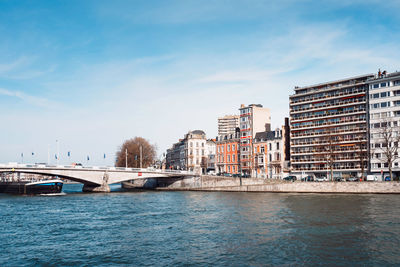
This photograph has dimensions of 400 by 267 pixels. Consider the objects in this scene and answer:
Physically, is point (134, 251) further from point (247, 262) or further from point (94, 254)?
point (247, 262)

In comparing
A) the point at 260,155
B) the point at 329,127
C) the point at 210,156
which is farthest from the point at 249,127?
the point at 210,156

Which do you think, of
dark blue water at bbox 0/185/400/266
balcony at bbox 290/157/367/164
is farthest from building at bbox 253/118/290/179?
dark blue water at bbox 0/185/400/266

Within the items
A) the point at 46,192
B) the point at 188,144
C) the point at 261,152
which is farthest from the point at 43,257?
the point at 188,144

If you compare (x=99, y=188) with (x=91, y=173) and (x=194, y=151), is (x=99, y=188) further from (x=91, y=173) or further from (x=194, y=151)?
(x=194, y=151)

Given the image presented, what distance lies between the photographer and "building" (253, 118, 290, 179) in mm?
119062

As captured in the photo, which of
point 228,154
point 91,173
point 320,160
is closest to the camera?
point 91,173

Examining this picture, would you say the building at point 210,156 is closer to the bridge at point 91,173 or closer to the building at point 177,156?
the building at point 177,156

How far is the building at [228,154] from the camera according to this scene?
130625 millimetres

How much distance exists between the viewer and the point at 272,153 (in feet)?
396

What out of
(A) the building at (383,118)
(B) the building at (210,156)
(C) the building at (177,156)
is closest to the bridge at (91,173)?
(B) the building at (210,156)

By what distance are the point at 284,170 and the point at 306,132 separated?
12879mm

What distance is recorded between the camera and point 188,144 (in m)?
163

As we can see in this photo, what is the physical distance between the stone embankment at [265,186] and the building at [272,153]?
1962 centimetres

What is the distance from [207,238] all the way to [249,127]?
3697 inches
